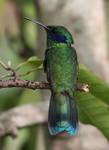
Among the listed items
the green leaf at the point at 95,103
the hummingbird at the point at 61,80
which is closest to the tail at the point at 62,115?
the hummingbird at the point at 61,80

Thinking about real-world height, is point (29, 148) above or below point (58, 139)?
below

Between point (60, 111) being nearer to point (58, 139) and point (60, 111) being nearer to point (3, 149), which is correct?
point (58, 139)

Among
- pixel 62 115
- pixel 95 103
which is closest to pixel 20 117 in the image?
pixel 95 103

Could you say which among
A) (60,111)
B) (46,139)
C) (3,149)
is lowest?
(3,149)

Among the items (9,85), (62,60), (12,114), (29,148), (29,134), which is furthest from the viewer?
(29,134)

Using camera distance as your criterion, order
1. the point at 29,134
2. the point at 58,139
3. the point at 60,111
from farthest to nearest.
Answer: the point at 29,134, the point at 58,139, the point at 60,111

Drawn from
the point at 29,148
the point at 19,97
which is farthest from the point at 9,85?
the point at 19,97

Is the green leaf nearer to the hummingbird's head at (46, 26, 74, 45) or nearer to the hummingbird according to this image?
the hummingbird

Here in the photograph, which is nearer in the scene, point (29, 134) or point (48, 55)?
point (48, 55)
